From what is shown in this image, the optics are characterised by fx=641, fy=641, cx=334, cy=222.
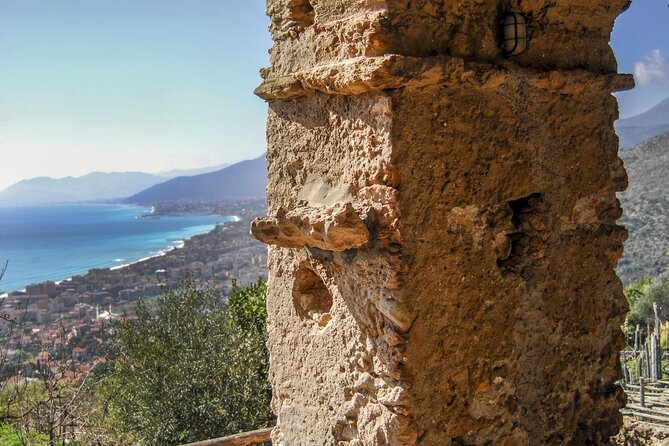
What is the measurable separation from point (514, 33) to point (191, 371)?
12154 millimetres

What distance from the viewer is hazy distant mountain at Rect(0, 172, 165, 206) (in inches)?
3863

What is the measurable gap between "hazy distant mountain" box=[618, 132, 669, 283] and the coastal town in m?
16.8

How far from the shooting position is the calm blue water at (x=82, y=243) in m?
35.1

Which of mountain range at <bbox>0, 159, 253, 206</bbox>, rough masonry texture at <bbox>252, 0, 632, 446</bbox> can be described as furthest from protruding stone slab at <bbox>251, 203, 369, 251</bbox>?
mountain range at <bbox>0, 159, 253, 206</bbox>

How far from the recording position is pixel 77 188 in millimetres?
107250

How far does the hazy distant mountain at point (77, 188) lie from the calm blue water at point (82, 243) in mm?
30127

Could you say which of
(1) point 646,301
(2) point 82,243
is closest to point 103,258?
(2) point 82,243

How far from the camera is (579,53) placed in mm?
2664

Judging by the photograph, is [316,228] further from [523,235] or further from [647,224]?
[647,224]

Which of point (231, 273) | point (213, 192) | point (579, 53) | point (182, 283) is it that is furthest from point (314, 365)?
point (213, 192)

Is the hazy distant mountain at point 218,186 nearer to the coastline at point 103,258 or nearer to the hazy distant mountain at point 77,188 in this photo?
the coastline at point 103,258

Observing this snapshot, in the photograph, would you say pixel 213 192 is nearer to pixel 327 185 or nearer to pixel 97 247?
pixel 97 247

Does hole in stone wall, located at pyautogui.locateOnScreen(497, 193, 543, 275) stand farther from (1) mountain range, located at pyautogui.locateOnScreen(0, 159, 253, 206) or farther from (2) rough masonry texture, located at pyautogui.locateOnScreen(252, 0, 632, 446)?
(1) mountain range, located at pyautogui.locateOnScreen(0, 159, 253, 206)

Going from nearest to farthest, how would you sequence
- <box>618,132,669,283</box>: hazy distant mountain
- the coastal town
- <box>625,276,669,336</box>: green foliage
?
the coastal town, <box>625,276,669,336</box>: green foliage, <box>618,132,669,283</box>: hazy distant mountain
